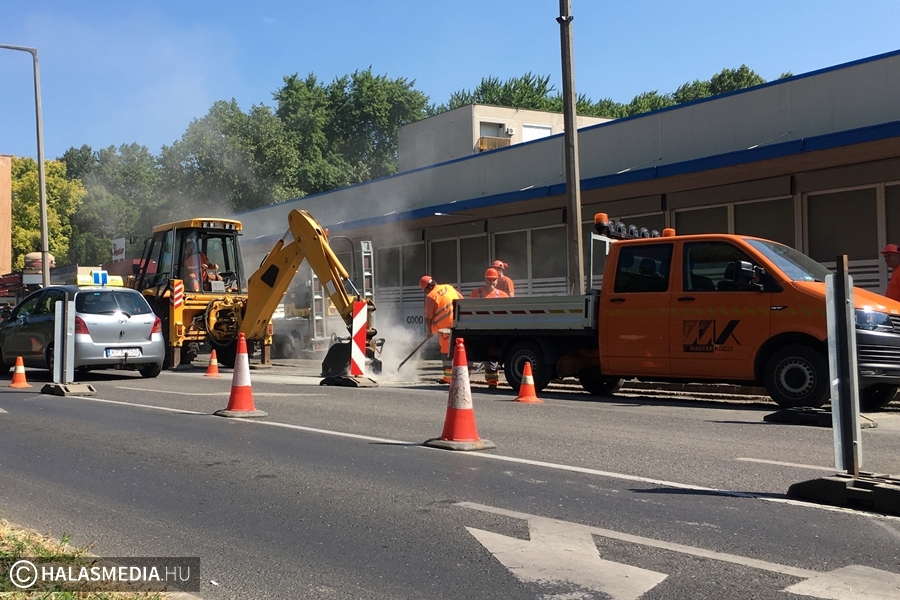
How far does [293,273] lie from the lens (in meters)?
19.7

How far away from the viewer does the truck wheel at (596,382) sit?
14.6 metres

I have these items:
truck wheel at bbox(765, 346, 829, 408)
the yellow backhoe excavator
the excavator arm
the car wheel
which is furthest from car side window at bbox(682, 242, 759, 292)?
the car wheel

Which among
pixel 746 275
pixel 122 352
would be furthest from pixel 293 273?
pixel 746 275

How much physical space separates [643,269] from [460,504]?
745 centimetres

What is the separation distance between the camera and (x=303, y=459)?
26.8 ft

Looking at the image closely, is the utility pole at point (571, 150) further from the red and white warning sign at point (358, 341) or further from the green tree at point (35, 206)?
the green tree at point (35, 206)

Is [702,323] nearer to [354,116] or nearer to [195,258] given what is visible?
[195,258]

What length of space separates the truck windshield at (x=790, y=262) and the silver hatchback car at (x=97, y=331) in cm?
1048

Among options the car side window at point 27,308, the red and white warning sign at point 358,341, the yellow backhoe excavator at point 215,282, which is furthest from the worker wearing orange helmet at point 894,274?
the car side window at point 27,308

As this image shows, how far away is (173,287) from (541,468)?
1460cm

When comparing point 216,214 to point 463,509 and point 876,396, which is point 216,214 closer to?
point 876,396

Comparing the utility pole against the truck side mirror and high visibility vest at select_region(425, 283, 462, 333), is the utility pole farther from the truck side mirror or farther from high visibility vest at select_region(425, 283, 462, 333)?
the truck side mirror

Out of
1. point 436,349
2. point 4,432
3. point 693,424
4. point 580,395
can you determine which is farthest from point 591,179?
point 4,432

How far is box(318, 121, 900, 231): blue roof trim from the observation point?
51.7 ft
